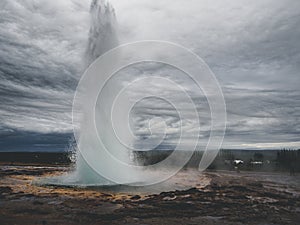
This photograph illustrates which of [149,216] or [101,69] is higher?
[101,69]

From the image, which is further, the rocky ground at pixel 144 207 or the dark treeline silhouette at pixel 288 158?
the dark treeline silhouette at pixel 288 158

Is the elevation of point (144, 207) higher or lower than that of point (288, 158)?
lower

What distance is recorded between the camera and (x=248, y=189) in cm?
2680

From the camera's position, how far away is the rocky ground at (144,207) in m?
15.1

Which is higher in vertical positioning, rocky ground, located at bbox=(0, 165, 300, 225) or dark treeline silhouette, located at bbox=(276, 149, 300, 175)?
dark treeline silhouette, located at bbox=(276, 149, 300, 175)

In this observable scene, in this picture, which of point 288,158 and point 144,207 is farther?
point 288,158

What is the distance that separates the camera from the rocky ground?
1514cm

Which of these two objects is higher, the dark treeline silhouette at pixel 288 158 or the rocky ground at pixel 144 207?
the dark treeline silhouette at pixel 288 158

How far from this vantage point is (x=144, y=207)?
17766 millimetres

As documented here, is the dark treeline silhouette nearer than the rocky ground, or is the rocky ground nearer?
the rocky ground

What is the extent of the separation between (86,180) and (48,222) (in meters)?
15.1

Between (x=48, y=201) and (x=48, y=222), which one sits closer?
(x=48, y=222)

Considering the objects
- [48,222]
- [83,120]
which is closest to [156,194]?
[48,222]

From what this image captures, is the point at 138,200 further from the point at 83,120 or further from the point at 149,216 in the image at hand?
the point at 83,120
